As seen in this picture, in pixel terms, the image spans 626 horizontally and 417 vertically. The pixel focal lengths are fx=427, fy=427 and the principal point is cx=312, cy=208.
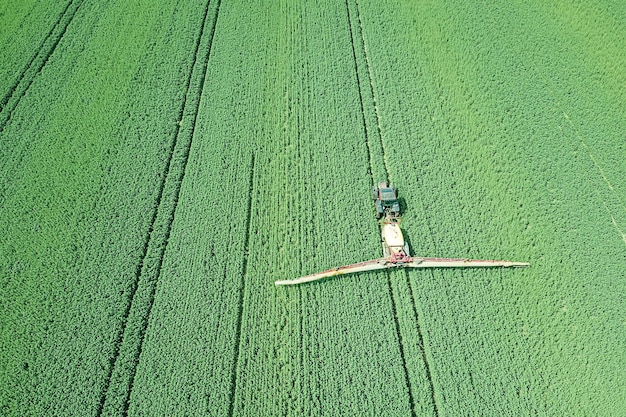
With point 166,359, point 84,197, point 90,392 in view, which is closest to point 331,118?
point 84,197

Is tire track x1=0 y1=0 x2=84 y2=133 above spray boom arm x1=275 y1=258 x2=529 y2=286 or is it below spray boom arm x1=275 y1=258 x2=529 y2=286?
above

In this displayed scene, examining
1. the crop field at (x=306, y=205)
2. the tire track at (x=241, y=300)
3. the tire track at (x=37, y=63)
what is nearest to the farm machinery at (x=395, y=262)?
the crop field at (x=306, y=205)

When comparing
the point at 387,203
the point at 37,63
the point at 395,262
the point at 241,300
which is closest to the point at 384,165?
the point at 387,203

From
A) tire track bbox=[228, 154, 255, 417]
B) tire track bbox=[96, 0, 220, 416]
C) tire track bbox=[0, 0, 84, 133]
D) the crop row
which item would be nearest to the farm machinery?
tire track bbox=[228, 154, 255, 417]

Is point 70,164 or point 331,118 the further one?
point 331,118

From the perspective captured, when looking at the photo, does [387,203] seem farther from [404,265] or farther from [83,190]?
[83,190]

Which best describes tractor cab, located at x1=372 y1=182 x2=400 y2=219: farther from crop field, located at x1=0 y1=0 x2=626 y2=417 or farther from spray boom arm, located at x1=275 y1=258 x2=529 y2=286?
spray boom arm, located at x1=275 y1=258 x2=529 y2=286

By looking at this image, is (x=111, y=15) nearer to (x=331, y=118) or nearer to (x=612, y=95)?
(x=331, y=118)
